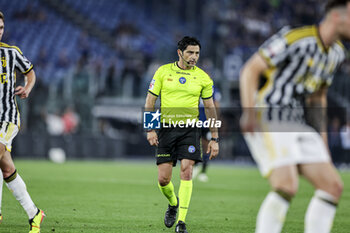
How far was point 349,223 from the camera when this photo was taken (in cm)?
920

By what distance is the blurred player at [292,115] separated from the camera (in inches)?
197

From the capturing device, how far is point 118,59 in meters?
31.3

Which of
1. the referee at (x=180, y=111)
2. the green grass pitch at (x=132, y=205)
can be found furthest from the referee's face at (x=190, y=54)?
the green grass pitch at (x=132, y=205)

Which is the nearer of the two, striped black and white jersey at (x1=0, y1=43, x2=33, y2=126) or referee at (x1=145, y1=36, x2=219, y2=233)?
striped black and white jersey at (x1=0, y1=43, x2=33, y2=126)

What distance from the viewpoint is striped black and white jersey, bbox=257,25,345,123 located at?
5.11 meters

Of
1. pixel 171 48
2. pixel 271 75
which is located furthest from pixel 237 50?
pixel 271 75

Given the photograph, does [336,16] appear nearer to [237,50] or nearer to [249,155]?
[249,155]

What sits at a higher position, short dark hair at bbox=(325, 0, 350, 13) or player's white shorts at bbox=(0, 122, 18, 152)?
short dark hair at bbox=(325, 0, 350, 13)

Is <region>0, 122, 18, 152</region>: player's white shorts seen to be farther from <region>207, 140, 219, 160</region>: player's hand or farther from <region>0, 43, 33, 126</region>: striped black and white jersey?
<region>207, 140, 219, 160</region>: player's hand

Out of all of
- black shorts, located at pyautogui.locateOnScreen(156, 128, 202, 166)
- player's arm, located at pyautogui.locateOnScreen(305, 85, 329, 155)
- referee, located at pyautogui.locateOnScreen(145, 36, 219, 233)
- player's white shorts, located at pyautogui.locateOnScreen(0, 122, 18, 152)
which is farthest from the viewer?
black shorts, located at pyautogui.locateOnScreen(156, 128, 202, 166)

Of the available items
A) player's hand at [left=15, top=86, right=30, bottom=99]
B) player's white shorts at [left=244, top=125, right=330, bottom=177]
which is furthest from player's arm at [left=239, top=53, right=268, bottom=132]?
player's hand at [left=15, top=86, right=30, bottom=99]

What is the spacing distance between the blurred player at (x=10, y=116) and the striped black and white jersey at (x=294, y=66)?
9.81 feet

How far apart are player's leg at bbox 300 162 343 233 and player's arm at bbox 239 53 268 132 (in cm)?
56

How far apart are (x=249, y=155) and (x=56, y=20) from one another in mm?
12249
